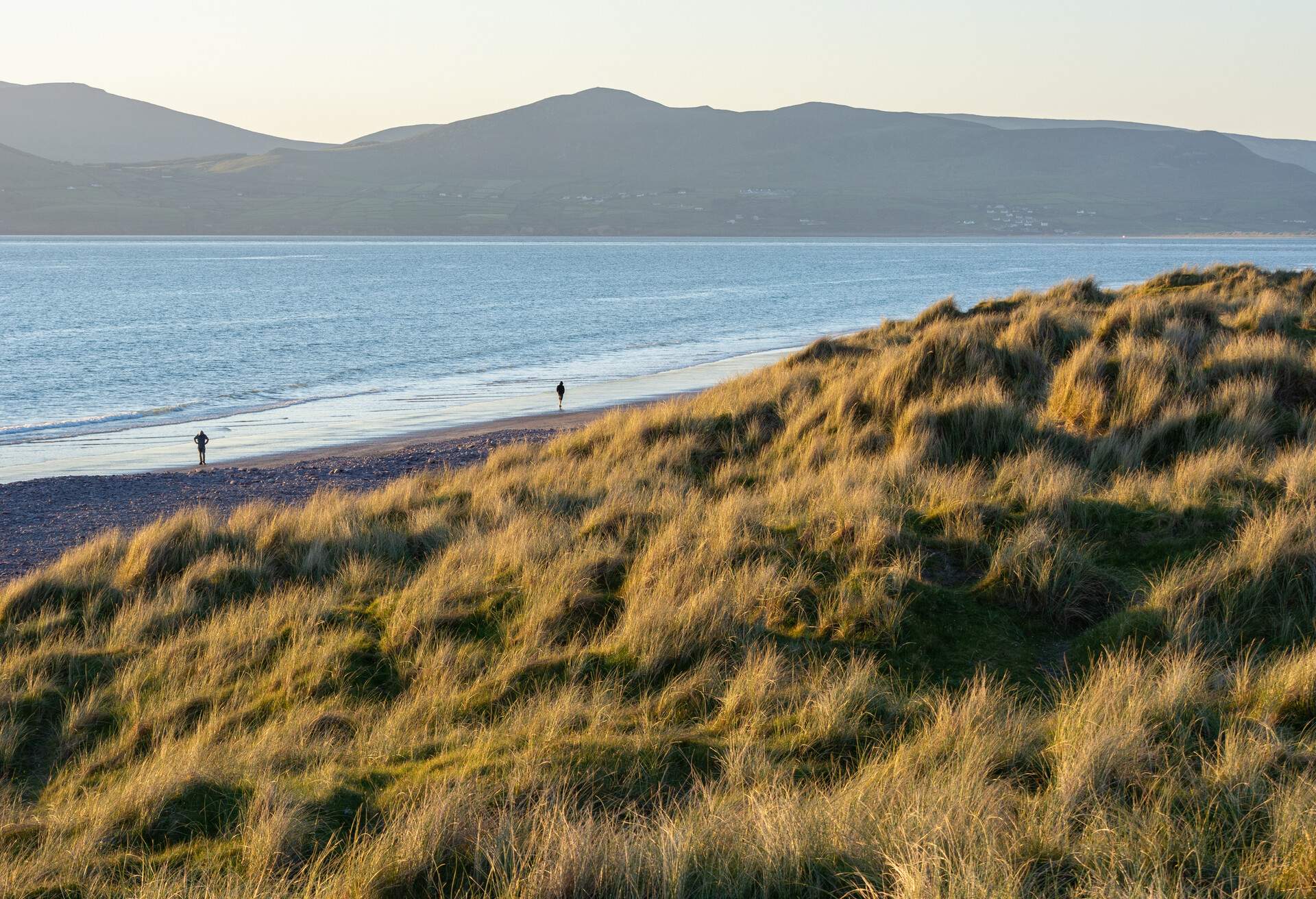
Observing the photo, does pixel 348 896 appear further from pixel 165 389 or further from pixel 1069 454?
pixel 165 389

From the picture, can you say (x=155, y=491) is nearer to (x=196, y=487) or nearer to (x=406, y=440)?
(x=196, y=487)

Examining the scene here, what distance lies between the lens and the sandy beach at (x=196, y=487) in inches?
595

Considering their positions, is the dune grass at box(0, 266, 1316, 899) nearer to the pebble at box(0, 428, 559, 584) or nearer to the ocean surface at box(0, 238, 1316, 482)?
the pebble at box(0, 428, 559, 584)

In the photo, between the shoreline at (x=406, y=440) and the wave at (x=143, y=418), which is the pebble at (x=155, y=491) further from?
the wave at (x=143, y=418)

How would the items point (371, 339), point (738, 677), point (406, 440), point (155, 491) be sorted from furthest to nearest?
point (371, 339)
point (406, 440)
point (155, 491)
point (738, 677)

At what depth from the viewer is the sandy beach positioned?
1511cm

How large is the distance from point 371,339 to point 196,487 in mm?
34559

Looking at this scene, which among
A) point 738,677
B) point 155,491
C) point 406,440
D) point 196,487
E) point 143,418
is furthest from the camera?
point 143,418

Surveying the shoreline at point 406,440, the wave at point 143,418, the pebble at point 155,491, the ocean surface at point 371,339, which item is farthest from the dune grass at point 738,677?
the wave at point 143,418

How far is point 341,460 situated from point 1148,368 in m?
14.9

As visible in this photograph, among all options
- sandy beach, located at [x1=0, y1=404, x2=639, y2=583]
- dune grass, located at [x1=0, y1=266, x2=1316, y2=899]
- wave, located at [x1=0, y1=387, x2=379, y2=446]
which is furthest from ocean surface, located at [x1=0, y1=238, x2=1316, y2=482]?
dune grass, located at [x1=0, y1=266, x2=1316, y2=899]

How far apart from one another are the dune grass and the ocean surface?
16.0 metres

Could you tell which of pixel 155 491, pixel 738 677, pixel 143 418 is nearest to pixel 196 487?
pixel 155 491

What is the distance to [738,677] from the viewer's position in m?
5.75
